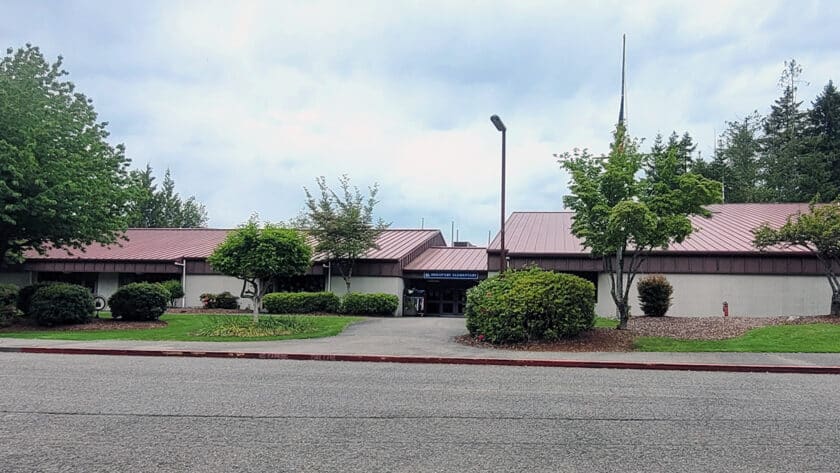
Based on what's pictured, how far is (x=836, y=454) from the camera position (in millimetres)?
5809

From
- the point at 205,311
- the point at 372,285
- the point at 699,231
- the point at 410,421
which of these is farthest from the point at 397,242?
the point at 410,421

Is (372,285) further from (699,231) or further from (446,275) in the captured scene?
(699,231)

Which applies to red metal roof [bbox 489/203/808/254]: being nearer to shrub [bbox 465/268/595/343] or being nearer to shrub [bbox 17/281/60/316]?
shrub [bbox 465/268/595/343]

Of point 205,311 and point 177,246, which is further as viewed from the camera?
point 177,246

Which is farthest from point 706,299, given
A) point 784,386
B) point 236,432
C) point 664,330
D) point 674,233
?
point 236,432

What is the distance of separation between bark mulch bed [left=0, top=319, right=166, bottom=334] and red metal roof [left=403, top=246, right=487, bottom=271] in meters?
13.6

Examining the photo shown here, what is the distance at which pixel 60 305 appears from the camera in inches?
Answer: 790

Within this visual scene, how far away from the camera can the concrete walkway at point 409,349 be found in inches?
514

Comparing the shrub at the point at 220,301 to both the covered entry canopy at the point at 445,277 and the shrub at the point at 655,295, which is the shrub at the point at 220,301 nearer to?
the covered entry canopy at the point at 445,277

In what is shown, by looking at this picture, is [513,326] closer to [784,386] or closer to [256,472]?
[784,386]

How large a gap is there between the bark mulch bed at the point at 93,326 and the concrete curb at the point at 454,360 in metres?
5.06

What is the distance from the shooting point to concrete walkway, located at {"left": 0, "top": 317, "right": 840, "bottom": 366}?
42.8ft

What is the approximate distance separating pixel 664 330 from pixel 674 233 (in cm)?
333

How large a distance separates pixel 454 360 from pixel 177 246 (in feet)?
91.0
